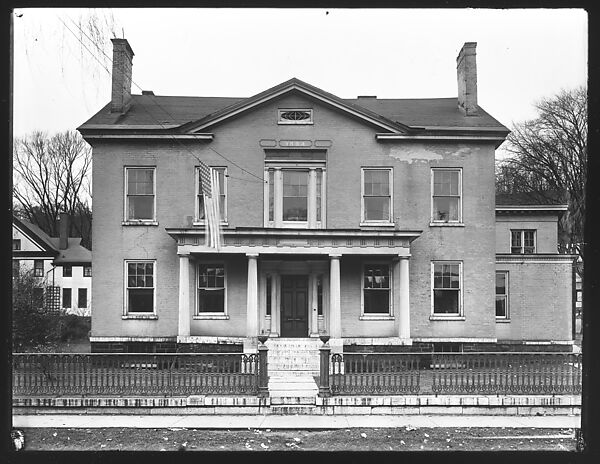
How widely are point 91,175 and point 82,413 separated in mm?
10089

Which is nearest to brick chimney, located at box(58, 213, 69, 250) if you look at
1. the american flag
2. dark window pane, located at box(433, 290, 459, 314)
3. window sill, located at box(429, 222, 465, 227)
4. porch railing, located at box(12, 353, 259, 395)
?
porch railing, located at box(12, 353, 259, 395)

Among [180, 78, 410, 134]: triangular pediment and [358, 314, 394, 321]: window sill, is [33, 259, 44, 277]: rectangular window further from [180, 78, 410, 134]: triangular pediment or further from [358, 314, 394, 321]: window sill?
[358, 314, 394, 321]: window sill

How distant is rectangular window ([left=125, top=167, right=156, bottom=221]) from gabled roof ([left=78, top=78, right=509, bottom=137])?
152 cm

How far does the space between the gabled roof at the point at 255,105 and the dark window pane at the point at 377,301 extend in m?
5.80

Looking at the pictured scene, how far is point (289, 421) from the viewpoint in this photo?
10.8 metres

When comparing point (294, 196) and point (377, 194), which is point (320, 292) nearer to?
point (294, 196)

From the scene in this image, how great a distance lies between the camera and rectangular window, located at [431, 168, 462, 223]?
19.4 m

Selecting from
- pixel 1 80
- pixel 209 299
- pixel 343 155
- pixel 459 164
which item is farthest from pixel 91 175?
pixel 1 80

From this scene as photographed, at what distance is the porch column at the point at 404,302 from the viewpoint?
1805 centimetres

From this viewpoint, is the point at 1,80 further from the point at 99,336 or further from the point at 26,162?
the point at 99,336

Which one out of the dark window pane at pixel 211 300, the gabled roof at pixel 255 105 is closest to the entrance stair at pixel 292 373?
the dark window pane at pixel 211 300

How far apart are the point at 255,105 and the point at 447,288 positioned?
9442 mm

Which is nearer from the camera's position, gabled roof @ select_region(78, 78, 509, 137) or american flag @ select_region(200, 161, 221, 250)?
american flag @ select_region(200, 161, 221, 250)

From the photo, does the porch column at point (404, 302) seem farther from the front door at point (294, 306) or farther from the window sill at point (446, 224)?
the front door at point (294, 306)
